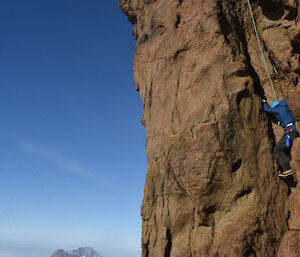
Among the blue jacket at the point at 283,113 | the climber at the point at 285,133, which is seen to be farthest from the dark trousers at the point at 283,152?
the blue jacket at the point at 283,113

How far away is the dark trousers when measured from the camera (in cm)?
1033

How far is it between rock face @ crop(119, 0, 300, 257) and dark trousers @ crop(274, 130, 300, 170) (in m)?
0.33

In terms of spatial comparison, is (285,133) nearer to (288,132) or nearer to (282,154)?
(288,132)

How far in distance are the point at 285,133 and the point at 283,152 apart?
0.74 metres

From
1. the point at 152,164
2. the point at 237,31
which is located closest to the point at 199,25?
the point at 237,31

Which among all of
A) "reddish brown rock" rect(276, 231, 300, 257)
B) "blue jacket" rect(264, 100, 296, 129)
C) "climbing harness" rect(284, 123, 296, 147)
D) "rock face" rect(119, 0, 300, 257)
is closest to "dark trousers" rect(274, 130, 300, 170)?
"climbing harness" rect(284, 123, 296, 147)

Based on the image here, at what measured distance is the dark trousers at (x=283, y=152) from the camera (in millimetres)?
10328

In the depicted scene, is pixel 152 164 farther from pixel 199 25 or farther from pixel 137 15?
pixel 137 15

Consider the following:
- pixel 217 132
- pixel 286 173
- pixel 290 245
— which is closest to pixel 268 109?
pixel 217 132

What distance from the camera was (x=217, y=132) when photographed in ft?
36.3

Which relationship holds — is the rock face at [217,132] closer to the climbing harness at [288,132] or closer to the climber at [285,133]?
the climber at [285,133]

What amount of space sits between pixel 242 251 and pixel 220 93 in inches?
241

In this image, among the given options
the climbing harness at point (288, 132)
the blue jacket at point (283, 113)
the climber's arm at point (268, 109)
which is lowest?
the climbing harness at point (288, 132)

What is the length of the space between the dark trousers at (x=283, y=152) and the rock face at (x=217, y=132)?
329 millimetres
